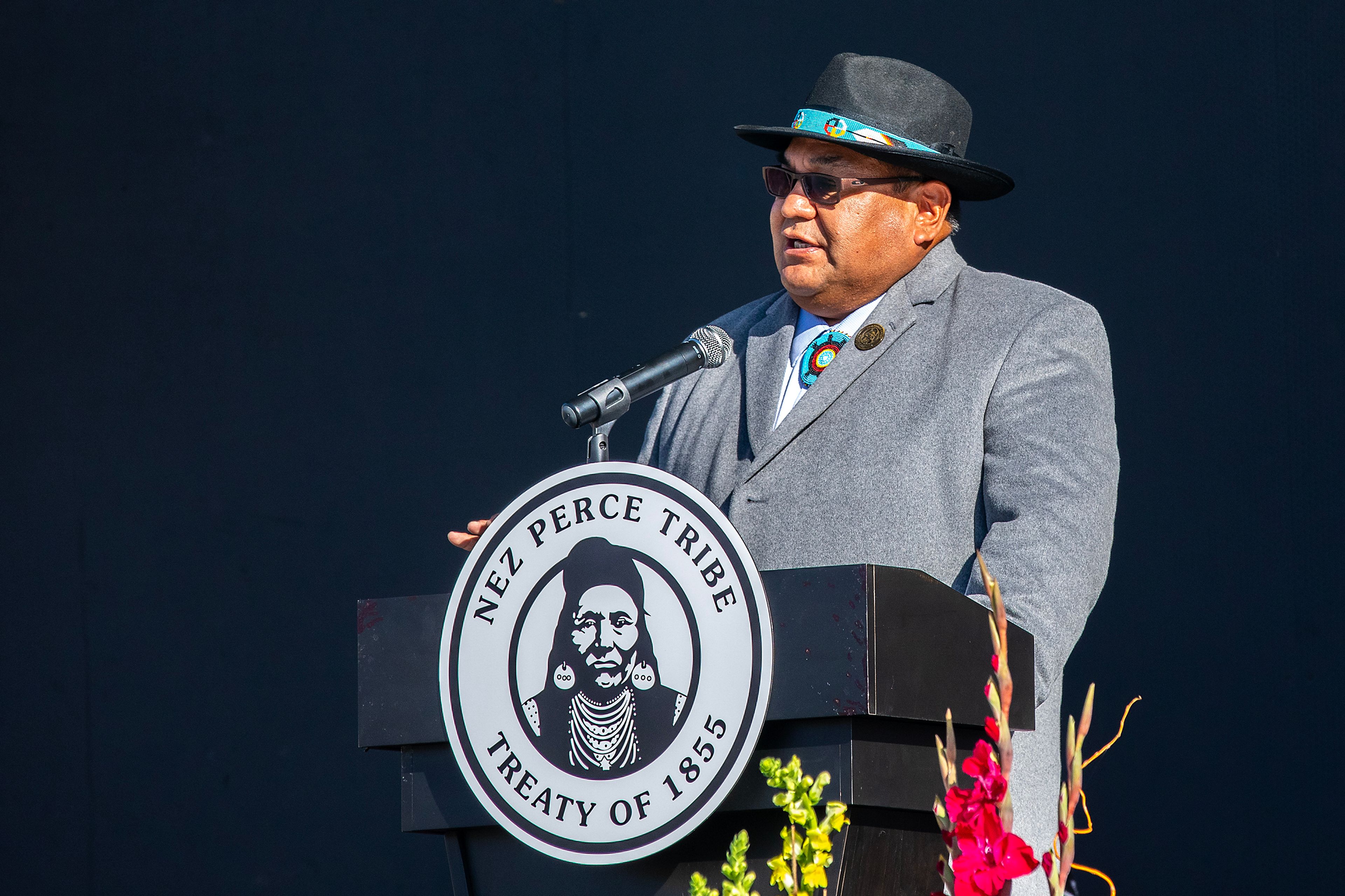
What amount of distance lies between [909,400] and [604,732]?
73cm

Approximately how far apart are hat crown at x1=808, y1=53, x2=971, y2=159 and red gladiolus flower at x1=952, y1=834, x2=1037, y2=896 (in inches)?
47.7

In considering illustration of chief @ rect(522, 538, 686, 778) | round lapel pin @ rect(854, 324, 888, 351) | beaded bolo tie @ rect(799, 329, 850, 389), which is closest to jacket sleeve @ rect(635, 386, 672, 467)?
beaded bolo tie @ rect(799, 329, 850, 389)

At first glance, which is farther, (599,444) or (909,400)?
(909,400)

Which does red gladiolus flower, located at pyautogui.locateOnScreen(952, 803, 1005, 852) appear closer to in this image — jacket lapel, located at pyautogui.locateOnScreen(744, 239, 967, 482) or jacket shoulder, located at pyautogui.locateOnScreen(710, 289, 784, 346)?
jacket lapel, located at pyautogui.locateOnScreen(744, 239, 967, 482)

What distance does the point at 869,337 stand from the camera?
1.92 m

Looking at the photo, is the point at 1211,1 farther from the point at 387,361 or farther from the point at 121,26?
the point at 121,26

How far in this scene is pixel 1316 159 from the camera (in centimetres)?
254

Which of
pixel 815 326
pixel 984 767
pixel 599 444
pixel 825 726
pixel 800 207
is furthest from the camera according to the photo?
pixel 815 326

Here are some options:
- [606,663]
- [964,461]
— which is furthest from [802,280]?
[606,663]

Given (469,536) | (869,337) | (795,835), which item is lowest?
(795,835)

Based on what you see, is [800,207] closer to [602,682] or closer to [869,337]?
[869,337]

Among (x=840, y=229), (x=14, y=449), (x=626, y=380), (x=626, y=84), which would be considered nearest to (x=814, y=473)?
(x=840, y=229)

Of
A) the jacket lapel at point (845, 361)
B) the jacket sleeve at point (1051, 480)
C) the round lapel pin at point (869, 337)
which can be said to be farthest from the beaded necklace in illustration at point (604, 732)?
the round lapel pin at point (869, 337)

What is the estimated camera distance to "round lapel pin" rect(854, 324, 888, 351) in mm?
1912
